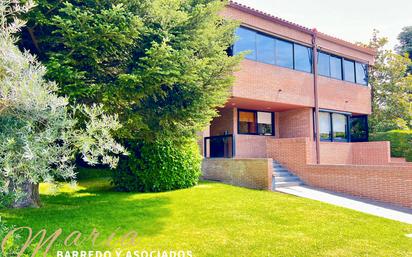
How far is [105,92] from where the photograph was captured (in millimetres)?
6809

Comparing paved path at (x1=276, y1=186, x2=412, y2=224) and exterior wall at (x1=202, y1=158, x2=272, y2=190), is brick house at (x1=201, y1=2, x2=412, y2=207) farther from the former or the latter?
paved path at (x1=276, y1=186, x2=412, y2=224)

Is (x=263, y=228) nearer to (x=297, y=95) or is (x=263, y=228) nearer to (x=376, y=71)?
(x=297, y=95)

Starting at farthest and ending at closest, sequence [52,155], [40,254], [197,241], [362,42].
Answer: [362,42] < [197,241] < [40,254] < [52,155]

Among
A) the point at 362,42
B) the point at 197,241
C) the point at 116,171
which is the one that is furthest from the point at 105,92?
the point at 362,42

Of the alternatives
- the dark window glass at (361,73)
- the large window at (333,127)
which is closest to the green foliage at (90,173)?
the large window at (333,127)

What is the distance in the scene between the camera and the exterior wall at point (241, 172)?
1147 centimetres

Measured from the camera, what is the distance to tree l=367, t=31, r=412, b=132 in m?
22.3

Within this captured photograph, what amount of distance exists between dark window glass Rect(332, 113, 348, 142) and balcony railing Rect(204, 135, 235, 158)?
7.16 metres

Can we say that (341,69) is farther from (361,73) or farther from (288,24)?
(288,24)

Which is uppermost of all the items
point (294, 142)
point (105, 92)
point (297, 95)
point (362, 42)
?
point (362, 42)

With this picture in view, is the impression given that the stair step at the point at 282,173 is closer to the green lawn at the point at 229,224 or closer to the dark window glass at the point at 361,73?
the green lawn at the point at 229,224

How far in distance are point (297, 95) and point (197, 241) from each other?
→ 12386mm

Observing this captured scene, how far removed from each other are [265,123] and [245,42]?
17.9ft

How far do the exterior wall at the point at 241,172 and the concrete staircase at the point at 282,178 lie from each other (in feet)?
1.26
